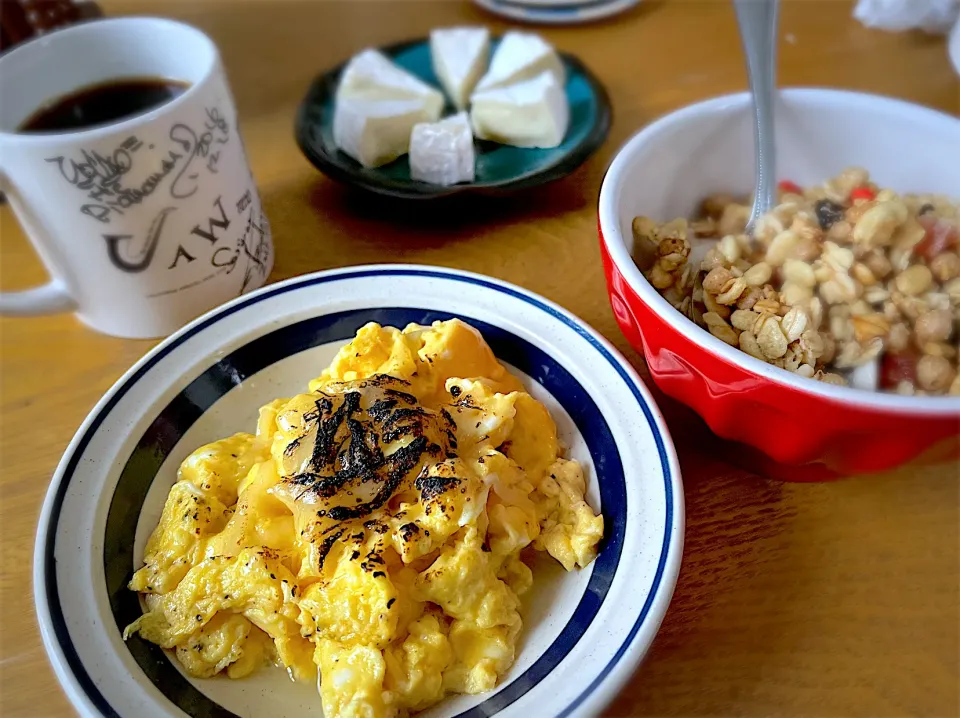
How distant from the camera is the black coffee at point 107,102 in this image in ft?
2.49

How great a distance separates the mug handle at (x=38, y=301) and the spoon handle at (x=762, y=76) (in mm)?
653

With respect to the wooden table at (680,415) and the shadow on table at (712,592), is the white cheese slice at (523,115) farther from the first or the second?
the shadow on table at (712,592)

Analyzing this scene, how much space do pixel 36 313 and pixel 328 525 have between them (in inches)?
16.0

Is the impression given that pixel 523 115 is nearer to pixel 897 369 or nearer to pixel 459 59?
pixel 459 59

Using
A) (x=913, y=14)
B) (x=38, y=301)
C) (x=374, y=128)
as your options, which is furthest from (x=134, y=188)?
(x=913, y=14)

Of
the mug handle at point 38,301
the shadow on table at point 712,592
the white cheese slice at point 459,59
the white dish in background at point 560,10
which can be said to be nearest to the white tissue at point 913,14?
the white dish in background at point 560,10

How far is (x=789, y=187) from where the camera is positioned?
730 mm

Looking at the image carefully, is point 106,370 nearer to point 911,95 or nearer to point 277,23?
point 277,23

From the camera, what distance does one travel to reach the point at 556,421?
2.04 ft

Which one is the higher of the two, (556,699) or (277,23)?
(277,23)

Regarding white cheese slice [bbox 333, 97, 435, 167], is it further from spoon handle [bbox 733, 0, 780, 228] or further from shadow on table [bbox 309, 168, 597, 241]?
spoon handle [bbox 733, 0, 780, 228]

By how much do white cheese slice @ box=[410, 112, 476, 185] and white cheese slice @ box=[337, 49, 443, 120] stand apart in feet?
0.34

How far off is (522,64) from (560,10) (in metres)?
0.34

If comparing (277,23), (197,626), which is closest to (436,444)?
(197,626)
